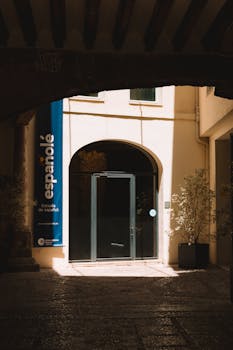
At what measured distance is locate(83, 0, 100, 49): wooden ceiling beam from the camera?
430 centimetres

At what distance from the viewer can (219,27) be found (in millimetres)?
4824

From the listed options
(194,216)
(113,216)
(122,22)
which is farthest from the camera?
(113,216)

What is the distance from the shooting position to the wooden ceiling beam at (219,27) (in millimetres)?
4406

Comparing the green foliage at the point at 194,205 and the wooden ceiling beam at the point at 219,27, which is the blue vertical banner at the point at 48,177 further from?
the wooden ceiling beam at the point at 219,27

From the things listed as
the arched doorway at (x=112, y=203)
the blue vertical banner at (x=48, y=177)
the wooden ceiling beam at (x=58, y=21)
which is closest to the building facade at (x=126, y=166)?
the arched doorway at (x=112, y=203)

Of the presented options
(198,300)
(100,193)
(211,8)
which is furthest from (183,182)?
(211,8)

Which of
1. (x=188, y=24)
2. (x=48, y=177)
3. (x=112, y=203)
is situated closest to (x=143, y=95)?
(x=112, y=203)

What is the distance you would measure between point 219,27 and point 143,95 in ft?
21.2

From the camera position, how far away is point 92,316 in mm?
5441

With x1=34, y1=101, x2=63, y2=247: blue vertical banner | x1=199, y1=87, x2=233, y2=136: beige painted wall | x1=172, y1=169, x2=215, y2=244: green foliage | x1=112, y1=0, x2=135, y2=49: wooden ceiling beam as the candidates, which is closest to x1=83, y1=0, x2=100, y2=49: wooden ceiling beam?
x1=112, y1=0, x2=135, y2=49: wooden ceiling beam

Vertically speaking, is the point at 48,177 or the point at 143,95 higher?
the point at 143,95

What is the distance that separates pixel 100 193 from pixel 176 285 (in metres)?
3.71

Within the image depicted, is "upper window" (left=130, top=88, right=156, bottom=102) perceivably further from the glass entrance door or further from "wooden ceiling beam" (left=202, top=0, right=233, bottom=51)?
"wooden ceiling beam" (left=202, top=0, right=233, bottom=51)

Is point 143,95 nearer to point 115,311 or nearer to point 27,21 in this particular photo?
point 115,311
